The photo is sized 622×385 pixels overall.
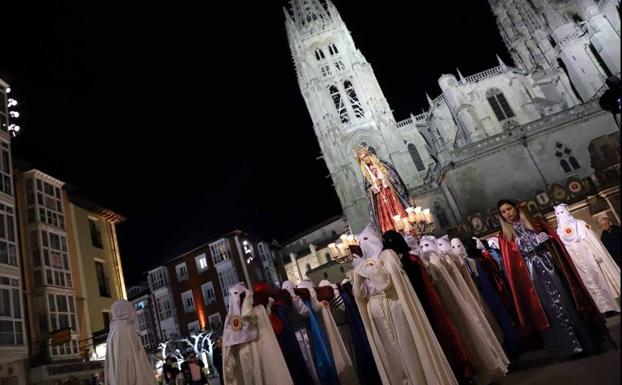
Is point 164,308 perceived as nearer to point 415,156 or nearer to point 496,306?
point 415,156

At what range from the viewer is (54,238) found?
67.5 ft

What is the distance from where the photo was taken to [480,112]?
130 ft

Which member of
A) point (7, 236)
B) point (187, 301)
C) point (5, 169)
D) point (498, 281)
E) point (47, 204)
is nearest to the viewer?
point (498, 281)

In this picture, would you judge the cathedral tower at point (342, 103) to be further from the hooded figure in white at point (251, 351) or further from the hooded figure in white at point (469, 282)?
the hooded figure in white at point (251, 351)

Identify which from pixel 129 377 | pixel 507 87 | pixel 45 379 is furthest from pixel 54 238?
pixel 507 87

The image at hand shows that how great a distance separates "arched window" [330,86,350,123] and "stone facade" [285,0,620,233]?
18 cm

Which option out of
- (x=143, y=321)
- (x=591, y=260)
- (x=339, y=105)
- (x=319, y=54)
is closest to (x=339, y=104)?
(x=339, y=105)

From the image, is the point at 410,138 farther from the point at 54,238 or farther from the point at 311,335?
the point at 311,335

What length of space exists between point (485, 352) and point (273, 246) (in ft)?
154

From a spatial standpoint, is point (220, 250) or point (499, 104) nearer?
point (220, 250)

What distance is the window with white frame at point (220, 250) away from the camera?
Answer: 39531 millimetres

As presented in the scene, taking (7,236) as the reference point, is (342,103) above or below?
above

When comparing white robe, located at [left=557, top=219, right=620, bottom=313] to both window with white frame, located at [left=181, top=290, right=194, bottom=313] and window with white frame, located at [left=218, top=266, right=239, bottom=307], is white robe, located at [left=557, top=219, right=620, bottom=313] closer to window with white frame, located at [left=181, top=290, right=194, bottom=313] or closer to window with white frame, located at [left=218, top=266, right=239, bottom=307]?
window with white frame, located at [left=218, top=266, right=239, bottom=307]

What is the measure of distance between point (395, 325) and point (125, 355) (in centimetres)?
430
